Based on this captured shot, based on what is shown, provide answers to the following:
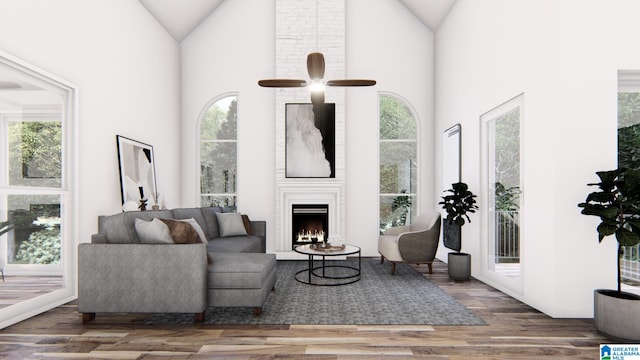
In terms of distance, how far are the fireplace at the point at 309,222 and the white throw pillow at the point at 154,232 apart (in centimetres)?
314

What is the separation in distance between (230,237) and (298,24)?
3858mm

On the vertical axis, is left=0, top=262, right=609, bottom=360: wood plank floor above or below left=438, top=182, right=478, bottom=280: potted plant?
below

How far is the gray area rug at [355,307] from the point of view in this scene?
3.04 meters

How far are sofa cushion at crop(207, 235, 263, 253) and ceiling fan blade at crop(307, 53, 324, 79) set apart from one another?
2.32 m

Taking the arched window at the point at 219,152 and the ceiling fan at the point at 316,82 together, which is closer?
→ the ceiling fan at the point at 316,82

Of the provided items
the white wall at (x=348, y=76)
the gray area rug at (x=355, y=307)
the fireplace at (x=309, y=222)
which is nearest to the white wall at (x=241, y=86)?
the white wall at (x=348, y=76)

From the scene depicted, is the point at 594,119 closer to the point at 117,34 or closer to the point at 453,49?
the point at 453,49

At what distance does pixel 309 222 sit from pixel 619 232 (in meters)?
4.29

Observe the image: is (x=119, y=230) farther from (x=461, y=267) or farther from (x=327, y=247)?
(x=461, y=267)

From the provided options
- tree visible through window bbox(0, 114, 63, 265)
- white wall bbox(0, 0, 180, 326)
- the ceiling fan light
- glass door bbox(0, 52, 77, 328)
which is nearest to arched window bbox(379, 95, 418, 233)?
the ceiling fan light

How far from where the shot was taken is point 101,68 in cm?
411

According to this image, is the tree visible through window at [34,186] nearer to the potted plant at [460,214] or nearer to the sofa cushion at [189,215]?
the sofa cushion at [189,215]

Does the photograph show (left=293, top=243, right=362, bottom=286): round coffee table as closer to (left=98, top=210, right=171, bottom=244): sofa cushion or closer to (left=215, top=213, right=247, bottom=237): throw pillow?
(left=215, top=213, right=247, bottom=237): throw pillow

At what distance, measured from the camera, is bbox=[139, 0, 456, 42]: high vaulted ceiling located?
17.7 ft
